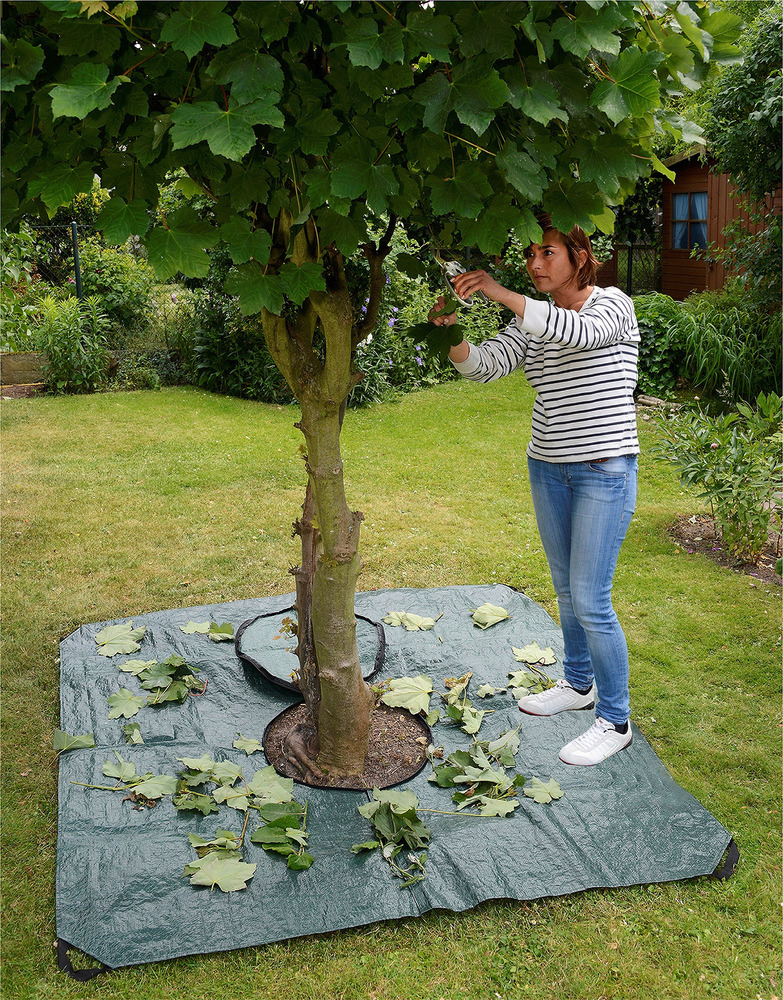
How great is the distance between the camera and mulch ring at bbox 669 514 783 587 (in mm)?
4809

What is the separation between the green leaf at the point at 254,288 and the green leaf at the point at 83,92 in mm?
423

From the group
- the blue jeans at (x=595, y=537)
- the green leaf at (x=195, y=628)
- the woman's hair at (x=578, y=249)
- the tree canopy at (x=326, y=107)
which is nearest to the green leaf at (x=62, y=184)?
the tree canopy at (x=326, y=107)

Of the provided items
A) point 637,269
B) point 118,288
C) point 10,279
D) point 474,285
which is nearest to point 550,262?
point 474,285

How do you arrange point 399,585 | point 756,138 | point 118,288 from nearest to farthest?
point 399,585, point 756,138, point 118,288

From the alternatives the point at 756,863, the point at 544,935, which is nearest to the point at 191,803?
the point at 544,935

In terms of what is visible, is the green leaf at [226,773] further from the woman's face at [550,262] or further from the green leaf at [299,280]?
the woman's face at [550,262]

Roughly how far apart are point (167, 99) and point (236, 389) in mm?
7237

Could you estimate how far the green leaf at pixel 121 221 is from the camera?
1720 mm

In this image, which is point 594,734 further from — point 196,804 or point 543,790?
point 196,804

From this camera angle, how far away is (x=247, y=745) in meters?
3.08

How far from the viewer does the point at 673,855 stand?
2578 mm

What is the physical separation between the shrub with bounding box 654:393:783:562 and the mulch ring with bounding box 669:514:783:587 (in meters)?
0.06

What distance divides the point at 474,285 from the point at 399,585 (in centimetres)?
236

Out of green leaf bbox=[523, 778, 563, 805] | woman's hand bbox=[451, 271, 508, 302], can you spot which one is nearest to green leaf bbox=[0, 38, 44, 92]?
woman's hand bbox=[451, 271, 508, 302]
